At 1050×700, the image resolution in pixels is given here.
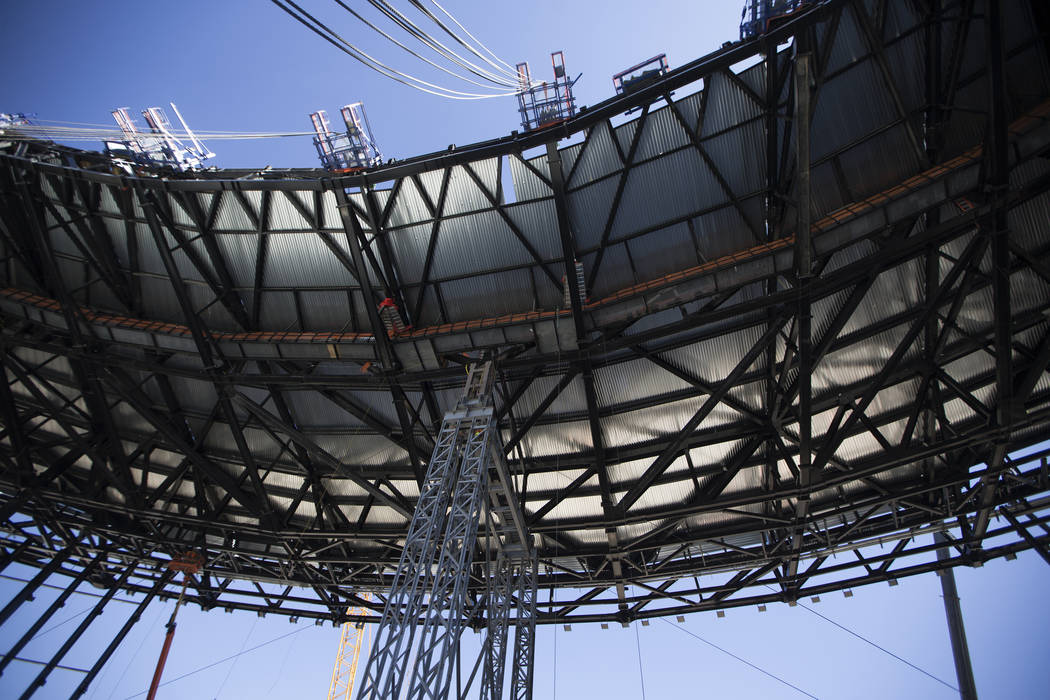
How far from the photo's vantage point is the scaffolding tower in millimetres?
10125

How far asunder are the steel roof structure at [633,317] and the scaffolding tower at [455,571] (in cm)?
207

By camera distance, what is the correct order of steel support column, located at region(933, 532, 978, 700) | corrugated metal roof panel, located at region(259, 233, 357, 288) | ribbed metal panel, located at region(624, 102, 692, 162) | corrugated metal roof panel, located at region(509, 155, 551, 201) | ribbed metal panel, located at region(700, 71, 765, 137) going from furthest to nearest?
steel support column, located at region(933, 532, 978, 700), corrugated metal roof panel, located at region(259, 233, 357, 288), corrugated metal roof panel, located at region(509, 155, 551, 201), ribbed metal panel, located at region(624, 102, 692, 162), ribbed metal panel, located at region(700, 71, 765, 137)

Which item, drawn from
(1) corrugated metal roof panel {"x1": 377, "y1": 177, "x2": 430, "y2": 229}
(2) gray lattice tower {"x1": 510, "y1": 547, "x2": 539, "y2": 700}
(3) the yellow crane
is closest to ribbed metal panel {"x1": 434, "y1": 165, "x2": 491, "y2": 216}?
(1) corrugated metal roof panel {"x1": 377, "y1": 177, "x2": 430, "y2": 229}

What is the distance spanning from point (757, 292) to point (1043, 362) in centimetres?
625

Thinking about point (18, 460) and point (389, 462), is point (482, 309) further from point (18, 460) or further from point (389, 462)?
point (18, 460)

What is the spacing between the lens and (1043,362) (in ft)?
44.0

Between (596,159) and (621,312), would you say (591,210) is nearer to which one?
(596,159)

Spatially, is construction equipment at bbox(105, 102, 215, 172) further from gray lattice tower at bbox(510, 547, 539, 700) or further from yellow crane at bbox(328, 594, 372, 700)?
yellow crane at bbox(328, 594, 372, 700)

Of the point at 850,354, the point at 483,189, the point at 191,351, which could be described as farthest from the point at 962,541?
the point at 191,351

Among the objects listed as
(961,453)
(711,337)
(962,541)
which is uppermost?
(711,337)

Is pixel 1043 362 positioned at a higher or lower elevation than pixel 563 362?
lower

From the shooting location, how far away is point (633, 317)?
14891mm

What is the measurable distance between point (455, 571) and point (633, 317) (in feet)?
24.1

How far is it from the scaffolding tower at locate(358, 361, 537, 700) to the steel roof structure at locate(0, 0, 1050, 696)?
2.07m
